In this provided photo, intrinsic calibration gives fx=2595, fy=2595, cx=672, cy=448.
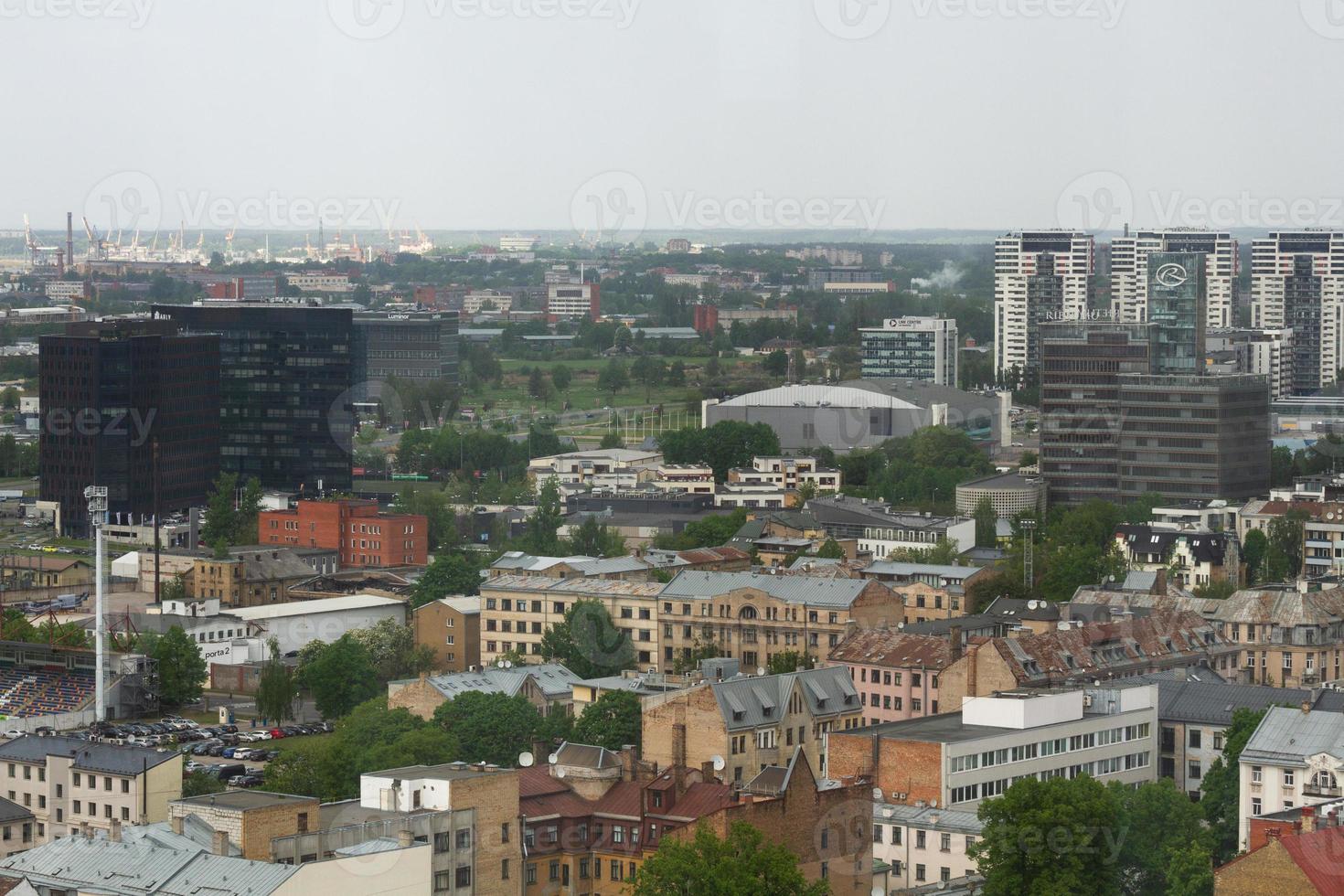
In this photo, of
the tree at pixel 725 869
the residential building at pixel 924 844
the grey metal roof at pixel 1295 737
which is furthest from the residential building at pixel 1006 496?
the tree at pixel 725 869

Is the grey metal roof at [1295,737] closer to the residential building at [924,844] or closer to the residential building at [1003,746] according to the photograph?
the residential building at [1003,746]

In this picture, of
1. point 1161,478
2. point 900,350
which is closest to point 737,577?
point 1161,478

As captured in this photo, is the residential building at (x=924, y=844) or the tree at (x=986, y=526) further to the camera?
the tree at (x=986, y=526)

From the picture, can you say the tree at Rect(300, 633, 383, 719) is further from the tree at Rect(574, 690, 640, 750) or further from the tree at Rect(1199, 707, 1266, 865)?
the tree at Rect(1199, 707, 1266, 865)

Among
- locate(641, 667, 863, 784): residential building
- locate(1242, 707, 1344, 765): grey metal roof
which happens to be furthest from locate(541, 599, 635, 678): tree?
locate(1242, 707, 1344, 765): grey metal roof

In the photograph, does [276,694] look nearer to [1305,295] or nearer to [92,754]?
[92,754]

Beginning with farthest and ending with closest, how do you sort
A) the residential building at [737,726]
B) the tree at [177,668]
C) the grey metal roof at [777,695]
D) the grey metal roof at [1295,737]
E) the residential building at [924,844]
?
the tree at [177,668] → the grey metal roof at [777,695] → the residential building at [737,726] → the grey metal roof at [1295,737] → the residential building at [924,844]

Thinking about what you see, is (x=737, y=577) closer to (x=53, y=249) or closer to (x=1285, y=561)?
(x=1285, y=561)
